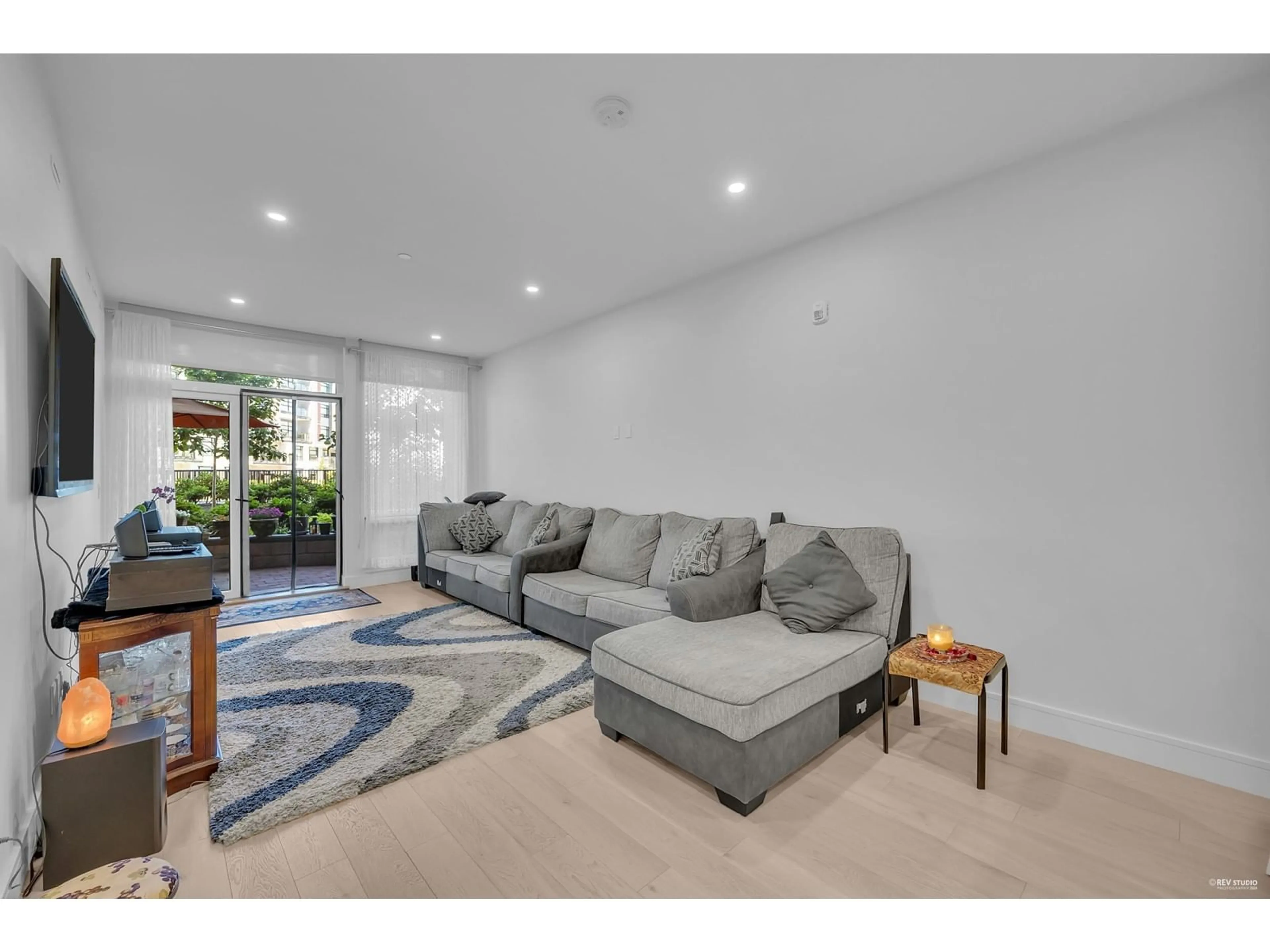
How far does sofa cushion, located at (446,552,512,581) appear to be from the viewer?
451cm

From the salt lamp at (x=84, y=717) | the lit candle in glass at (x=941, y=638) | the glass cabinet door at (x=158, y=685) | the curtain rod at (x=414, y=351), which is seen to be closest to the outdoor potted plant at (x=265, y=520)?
the curtain rod at (x=414, y=351)

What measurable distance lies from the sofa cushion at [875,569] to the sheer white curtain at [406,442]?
4.42 metres

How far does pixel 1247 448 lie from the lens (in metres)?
1.91

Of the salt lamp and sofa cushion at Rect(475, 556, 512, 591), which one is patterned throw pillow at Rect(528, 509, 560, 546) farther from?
the salt lamp

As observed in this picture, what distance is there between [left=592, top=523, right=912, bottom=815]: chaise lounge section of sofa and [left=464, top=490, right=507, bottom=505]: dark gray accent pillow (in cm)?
340

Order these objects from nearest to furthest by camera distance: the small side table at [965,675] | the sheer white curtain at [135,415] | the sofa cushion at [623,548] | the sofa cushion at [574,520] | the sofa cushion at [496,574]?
the small side table at [965,675] < the sofa cushion at [623,548] < the sofa cushion at [496,574] < the sheer white curtain at [135,415] < the sofa cushion at [574,520]

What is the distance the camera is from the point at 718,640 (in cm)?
232

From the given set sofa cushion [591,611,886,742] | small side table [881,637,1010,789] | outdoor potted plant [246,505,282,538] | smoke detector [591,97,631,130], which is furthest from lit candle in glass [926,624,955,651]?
outdoor potted plant [246,505,282,538]

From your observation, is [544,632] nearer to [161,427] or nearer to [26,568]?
[26,568]

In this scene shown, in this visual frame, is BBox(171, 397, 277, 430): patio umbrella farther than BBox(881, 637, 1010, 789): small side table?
Yes

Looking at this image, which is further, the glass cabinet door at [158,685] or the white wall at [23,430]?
the glass cabinet door at [158,685]

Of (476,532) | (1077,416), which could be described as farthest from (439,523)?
(1077,416)

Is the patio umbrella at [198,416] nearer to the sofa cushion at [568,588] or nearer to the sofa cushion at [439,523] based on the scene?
the sofa cushion at [439,523]

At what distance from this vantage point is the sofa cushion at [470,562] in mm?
4508
